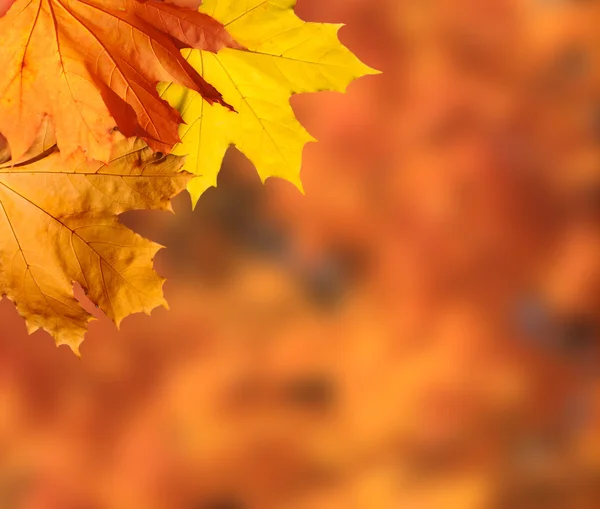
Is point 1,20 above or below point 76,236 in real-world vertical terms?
above

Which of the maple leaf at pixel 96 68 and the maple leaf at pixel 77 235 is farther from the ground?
the maple leaf at pixel 96 68

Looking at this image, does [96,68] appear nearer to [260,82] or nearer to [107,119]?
[107,119]

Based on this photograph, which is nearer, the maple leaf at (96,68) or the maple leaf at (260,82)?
the maple leaf at (96,68)

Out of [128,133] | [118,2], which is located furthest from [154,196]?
[118,2]

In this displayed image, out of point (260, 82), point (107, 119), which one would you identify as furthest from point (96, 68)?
point (260, 82)

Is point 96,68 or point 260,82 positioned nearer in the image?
point 96,68

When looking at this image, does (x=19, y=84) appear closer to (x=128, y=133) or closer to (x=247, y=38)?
(x=128, y=133)
